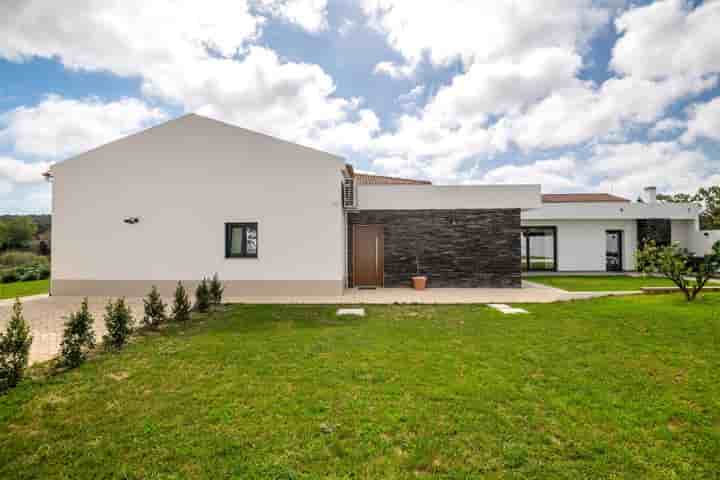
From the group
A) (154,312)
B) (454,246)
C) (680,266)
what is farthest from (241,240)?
(680,266)

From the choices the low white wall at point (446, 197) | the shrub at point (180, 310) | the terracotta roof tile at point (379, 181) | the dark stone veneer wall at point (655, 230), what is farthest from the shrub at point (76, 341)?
the dark stone veneer wall at point (655, 230)

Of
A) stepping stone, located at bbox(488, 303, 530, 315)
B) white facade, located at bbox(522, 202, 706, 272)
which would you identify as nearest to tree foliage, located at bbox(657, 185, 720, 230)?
white facade, located at bbox(522, 202, 706, 272)

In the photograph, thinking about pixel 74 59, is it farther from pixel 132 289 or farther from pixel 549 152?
pixel 549 152

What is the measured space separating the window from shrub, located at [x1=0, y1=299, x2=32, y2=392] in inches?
→ 302

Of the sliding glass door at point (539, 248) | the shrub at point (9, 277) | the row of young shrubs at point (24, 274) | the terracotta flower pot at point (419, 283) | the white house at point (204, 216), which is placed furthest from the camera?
the sliding glass door at point (539, 248)

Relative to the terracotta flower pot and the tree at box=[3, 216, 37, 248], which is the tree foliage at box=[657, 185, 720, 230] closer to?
the terracotta flower pot

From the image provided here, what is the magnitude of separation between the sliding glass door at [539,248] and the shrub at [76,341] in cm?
1954

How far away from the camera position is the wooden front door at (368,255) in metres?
14.1

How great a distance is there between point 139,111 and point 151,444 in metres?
13.6

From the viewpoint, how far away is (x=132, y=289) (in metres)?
12.5

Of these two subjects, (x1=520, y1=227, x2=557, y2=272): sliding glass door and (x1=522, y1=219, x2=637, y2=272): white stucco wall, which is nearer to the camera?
(x1=522, y1=219, x2=637, y2=272): white stucco wall

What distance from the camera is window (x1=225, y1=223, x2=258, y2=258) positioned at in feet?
40.7

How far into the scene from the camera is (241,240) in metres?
12.5

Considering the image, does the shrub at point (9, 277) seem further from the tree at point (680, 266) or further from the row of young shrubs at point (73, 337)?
the tree at point (680, 266)
